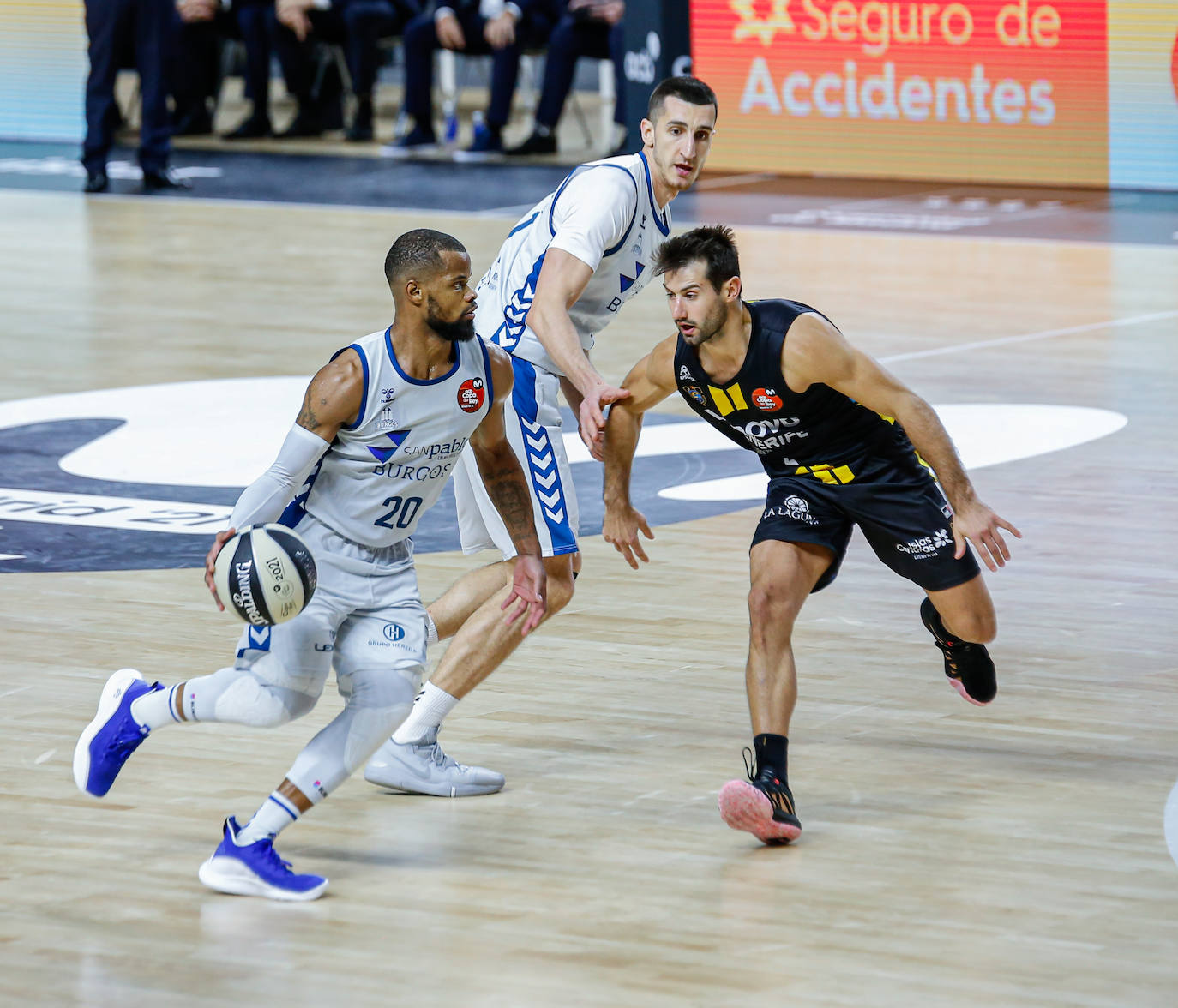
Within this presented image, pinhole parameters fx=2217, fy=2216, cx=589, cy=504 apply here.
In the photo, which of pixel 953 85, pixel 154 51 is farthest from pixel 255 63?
pixel 953 85

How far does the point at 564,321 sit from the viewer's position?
19.9 ft

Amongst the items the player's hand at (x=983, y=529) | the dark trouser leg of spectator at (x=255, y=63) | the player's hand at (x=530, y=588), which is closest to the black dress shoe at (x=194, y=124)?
the dark trouser leg of spectator at (x=255, y=63)

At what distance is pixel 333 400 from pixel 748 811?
133 cm

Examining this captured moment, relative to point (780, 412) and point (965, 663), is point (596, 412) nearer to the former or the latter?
point (780, 412)

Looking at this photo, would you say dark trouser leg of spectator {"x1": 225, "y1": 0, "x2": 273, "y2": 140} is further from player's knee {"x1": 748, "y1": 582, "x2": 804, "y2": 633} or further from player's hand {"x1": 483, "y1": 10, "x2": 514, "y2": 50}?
player's knee {"x1": 748, "y1": 582, "x2": 804, "y2": 633}

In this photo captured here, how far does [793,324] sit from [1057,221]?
10.9 meters

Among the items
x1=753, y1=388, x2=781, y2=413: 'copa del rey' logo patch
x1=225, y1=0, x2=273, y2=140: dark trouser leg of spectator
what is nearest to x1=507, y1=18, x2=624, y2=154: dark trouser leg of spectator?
x1=225, y1=0, x2=273, y2=140: dark trouser leg of spectator

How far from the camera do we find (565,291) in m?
6.11

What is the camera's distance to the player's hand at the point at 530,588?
17.9ft

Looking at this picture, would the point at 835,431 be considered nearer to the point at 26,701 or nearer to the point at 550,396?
the point at 550,396

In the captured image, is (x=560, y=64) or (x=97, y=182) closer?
(x=97, y=182)

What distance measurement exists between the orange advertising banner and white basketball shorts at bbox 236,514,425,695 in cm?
1274

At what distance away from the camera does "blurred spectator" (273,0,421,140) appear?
20359 mm

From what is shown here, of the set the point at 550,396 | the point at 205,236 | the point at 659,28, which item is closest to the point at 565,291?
the point at 550,396
